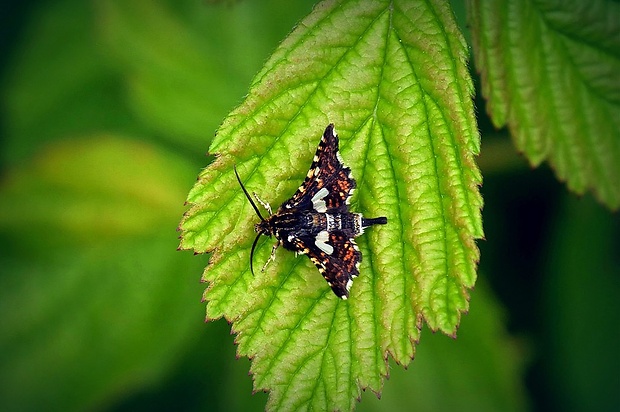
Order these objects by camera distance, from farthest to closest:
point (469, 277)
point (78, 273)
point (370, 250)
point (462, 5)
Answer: point (78, 273) → point (462, 5) → point (370, 250) → point (469, 277)

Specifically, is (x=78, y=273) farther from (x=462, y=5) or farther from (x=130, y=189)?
(x=462, y=5)

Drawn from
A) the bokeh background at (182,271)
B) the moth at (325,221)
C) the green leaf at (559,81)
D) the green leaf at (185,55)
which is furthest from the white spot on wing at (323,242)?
the green leaf at (185,55)

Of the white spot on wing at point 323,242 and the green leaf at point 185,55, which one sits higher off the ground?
the green leaf at point 185,55

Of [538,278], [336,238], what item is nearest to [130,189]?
[336,238]

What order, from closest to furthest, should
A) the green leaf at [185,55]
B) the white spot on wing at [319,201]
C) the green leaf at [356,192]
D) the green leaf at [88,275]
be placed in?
1. the green leaf at [356,192]
2. the white spot on wing at [319,201]
3. the green leaf at [88,275]
4. the green leaf at [185,55]

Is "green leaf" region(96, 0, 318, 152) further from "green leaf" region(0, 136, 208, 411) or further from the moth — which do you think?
the moth

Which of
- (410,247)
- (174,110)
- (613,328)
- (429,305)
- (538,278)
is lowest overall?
(613,328)

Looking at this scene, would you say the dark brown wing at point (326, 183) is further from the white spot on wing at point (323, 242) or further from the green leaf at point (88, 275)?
the green leaf at point (88, 275)
